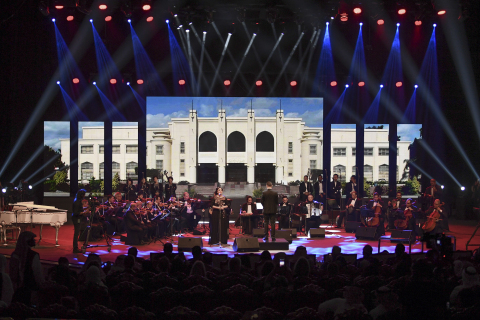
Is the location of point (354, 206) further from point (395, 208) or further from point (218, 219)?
point (218, 219)

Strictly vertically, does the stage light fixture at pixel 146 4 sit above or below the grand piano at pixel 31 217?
above

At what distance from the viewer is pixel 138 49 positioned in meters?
16.7

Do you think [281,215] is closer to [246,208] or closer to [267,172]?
[246,208]

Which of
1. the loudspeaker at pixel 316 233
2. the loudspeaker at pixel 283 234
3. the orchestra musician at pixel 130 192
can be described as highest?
the orchestra musician at pixel 130 192

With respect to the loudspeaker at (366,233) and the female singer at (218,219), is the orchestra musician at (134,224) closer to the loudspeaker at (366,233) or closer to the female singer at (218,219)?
the female singer at (218,219)

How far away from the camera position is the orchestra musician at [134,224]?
12172 millimetres

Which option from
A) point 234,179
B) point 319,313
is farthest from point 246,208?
point 319,313

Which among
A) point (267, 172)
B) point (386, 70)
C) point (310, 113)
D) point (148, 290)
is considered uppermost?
point (386, 70)

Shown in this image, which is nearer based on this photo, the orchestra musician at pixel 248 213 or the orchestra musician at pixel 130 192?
the orchestra musician at pixel 248 213

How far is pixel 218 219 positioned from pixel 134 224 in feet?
7.52

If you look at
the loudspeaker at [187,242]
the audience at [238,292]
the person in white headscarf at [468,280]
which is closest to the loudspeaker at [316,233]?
the loudspeaker at [187,242]

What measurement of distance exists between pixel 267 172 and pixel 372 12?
8.70 metres

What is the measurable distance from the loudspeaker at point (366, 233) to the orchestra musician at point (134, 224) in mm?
6153

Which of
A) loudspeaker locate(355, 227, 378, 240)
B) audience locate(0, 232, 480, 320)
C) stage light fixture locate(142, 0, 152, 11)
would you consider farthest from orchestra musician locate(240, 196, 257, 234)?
audience locate(0, 232, 480, 320)
